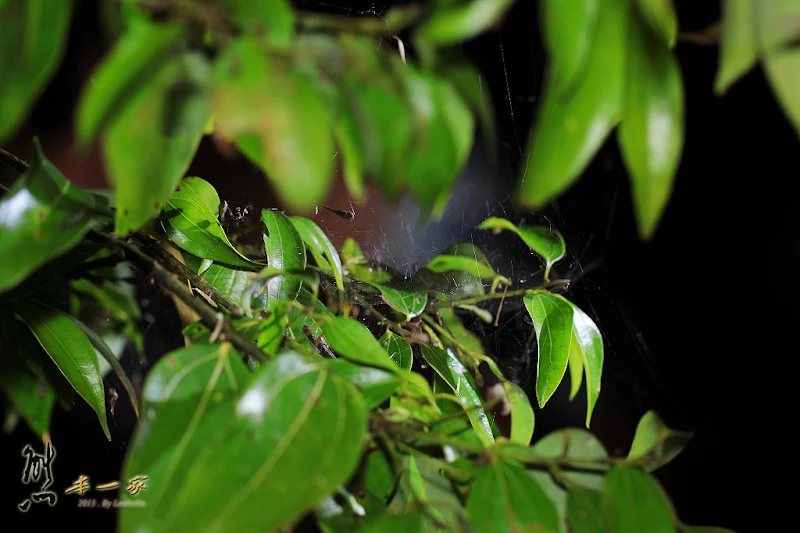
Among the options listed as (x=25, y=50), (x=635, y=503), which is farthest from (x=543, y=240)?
(x=25, y=50)

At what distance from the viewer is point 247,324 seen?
10.6 inches

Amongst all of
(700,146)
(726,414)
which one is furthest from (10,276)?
(726,414)

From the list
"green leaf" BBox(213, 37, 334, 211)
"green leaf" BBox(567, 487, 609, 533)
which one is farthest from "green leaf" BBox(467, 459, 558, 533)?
"green leaf" BBox(213, 37, 334, 211)

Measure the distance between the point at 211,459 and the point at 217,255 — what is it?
0.22 meters

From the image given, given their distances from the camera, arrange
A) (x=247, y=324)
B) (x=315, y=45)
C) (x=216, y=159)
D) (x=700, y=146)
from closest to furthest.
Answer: (x=315, y=45)
(x=247, y=324)
(x=216, y=159)
(x=700, y=146)

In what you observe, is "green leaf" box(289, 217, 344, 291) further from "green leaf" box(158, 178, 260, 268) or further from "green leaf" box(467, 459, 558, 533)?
"green leaf" box(467, 459, 558, 533)

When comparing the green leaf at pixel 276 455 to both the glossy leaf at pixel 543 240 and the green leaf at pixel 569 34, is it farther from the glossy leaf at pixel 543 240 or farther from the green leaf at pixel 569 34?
the glossy leaf at pixel 543 240

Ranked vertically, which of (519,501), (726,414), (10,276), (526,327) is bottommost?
(726,414)

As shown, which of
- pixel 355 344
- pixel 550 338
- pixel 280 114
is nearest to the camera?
pixel 280 114

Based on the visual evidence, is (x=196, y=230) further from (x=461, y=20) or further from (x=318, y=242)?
(x=461, y=20)

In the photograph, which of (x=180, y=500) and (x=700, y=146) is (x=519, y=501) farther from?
(x=700, y=146)

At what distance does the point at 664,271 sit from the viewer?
64 cm

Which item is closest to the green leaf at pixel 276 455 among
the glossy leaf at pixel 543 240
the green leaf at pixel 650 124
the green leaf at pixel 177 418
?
the green leaf at pixel 177 418

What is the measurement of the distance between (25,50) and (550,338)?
0.99ft
